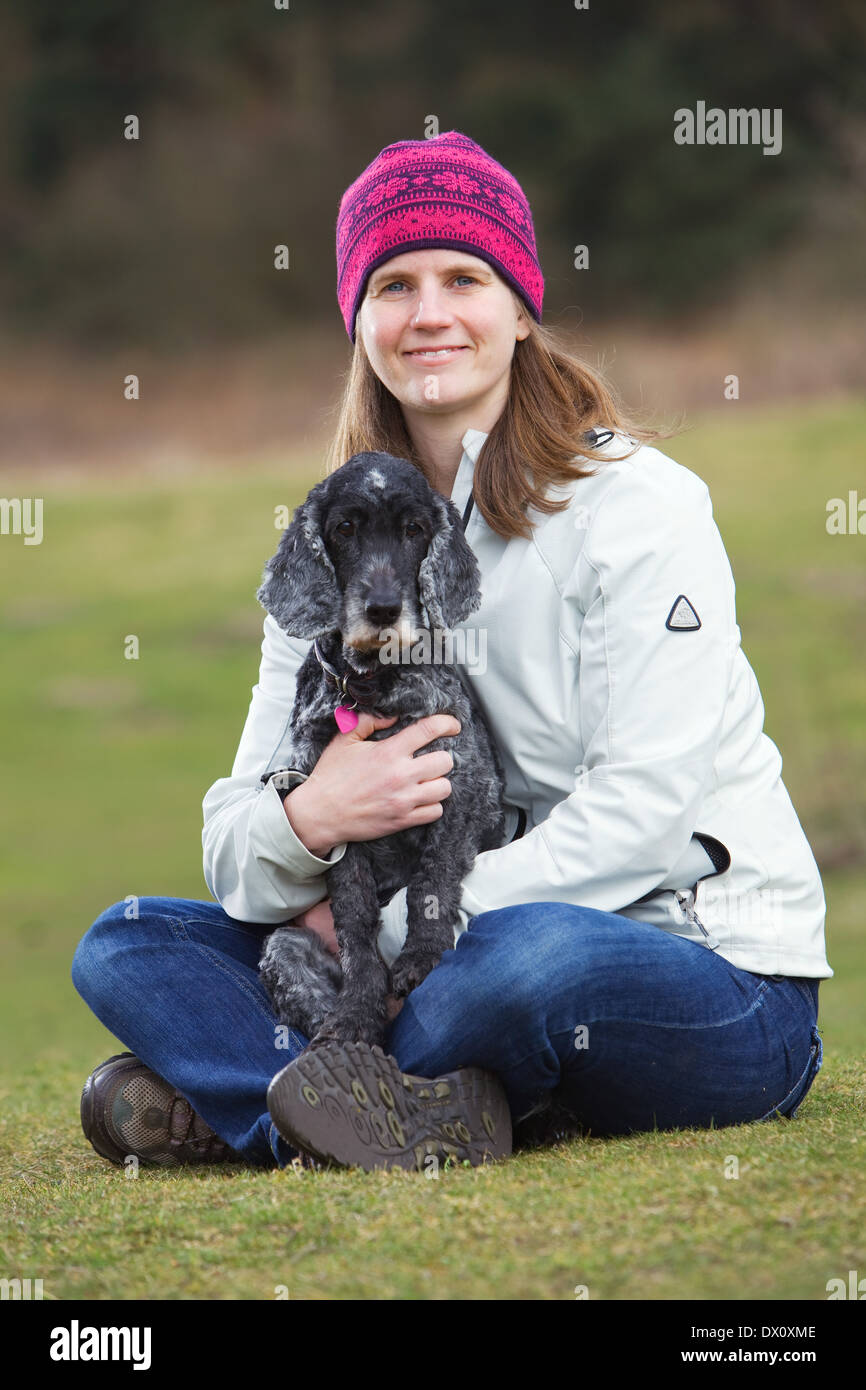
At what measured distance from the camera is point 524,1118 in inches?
156

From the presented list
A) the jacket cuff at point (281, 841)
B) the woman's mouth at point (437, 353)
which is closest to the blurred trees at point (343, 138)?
the woman's mouth at point (437, 353)

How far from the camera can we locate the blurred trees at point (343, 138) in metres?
33.4

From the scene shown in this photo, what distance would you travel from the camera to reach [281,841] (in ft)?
13.3

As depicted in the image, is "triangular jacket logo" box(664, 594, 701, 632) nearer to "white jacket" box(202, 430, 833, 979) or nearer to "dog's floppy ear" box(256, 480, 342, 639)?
"white jacket" box(202, 430, 833, 979)

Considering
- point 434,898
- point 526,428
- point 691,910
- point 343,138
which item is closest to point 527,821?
point 434,898

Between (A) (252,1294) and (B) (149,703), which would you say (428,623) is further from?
(B) (149,703)

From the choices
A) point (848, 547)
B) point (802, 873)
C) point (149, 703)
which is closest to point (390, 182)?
point (802, 873)

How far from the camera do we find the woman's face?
426 cm

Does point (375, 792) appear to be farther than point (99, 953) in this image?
No

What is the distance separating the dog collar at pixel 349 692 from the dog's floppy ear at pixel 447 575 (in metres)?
0.24

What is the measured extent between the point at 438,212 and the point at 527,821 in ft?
5.40

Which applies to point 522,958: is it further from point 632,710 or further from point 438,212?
point 438,212

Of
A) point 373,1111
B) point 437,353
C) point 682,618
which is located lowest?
point 373,1111

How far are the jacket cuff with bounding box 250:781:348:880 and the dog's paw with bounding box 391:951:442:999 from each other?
1.04ft
